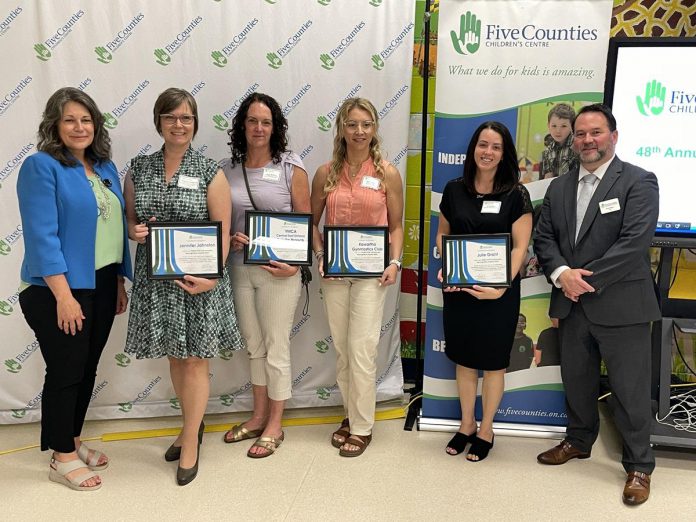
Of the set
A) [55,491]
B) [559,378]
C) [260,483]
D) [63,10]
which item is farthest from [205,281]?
[559,378]

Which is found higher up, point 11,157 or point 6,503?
point 11,157

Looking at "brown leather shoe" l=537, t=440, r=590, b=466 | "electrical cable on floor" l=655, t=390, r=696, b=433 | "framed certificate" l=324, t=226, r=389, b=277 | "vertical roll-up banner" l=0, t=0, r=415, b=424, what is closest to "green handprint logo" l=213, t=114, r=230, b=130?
"vertical roll-up banner" l=0, t=0, r=415, b=424

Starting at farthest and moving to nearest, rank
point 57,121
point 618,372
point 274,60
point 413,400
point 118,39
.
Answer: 1. point 413,400
2. point 274,60
3. point 118,39
4. point 618,372
5. point 57,121

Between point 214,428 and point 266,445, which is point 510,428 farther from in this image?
point 214,428

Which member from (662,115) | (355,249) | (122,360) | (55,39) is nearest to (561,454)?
(355,249)

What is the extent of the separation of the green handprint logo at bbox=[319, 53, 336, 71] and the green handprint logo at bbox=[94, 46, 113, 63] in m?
1.14

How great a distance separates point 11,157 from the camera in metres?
3.11

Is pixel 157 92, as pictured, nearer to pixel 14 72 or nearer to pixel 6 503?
pixel 14 72

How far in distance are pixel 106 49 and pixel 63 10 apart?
279 millimetres

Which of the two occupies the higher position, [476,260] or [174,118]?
[174,118]

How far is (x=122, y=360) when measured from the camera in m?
3.38

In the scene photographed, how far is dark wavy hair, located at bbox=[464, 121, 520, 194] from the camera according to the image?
8.79ft

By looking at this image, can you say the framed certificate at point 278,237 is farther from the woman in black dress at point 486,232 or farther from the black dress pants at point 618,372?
the black dress pants at point 618,372

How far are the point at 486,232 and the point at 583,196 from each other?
1.52 ft
